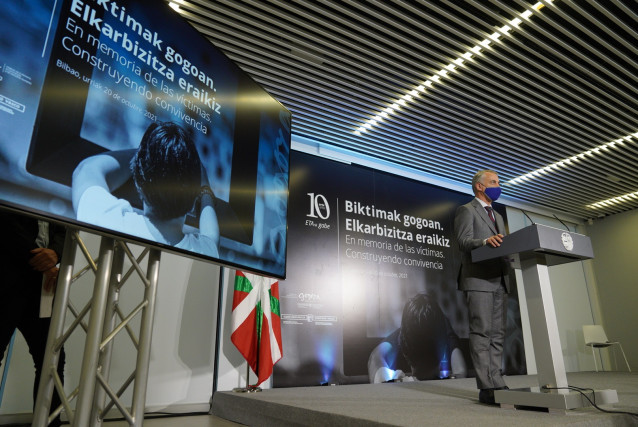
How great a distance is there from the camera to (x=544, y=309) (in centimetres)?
219

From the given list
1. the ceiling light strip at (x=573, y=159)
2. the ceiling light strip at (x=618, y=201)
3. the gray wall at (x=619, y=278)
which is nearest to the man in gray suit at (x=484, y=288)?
the ceiling light strip at (x=573, y=159)

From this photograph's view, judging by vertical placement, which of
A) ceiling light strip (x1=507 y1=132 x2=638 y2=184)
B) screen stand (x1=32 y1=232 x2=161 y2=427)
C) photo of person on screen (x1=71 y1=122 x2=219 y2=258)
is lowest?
screen stand (x1=32 y1=232 x2=161 y2=427)

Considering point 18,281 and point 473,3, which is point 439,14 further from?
point 18,281

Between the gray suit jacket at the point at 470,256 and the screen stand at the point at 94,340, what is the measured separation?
73.5 inches

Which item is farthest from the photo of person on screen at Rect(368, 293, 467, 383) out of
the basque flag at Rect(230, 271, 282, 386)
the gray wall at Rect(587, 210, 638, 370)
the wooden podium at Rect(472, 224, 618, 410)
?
the gray wall at Rect(587, 210, 638, 370)

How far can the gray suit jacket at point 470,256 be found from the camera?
264 cm

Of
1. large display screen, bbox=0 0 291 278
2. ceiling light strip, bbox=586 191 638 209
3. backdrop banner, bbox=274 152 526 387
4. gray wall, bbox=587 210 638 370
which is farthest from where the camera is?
gray wall, bbox=587 210 638 370

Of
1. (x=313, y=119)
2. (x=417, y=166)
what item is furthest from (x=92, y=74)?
(x=417, y=166)

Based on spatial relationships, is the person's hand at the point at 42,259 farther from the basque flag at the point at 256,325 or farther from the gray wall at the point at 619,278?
the gray wall at the point at 619,278

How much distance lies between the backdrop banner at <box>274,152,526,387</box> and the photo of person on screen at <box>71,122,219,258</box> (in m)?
2.81

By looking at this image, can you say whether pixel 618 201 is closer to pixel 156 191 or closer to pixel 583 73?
pixel 583 73

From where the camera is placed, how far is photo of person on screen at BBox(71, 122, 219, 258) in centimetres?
153

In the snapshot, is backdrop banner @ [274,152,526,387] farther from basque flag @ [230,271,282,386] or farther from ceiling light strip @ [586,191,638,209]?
ceiling light strip @ [586,191,638,209]

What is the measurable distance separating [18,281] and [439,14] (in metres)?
3.65
